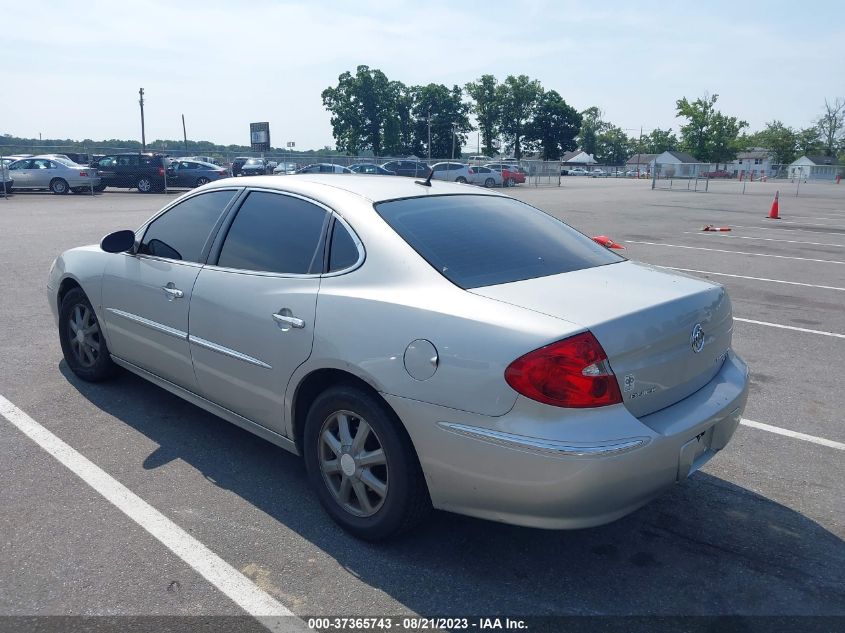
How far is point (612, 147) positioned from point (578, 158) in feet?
48.9

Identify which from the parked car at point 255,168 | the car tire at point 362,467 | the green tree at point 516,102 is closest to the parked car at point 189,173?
the parked car at point 255,168

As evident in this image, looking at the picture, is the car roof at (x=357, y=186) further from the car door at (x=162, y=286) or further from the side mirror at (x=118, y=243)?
the side mirror at (x=118, y=243)

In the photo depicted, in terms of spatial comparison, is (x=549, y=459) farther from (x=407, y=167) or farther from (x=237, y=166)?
(x=237, y=166)

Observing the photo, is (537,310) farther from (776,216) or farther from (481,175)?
(481,175)

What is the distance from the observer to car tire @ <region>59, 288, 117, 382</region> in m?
4.90

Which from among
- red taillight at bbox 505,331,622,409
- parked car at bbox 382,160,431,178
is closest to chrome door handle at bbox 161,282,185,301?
red taillight at bbox 505,331,622,409

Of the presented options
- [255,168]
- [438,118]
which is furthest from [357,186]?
[438,118]

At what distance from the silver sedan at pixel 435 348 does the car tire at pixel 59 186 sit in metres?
27.8

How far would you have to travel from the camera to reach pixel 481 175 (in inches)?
1570

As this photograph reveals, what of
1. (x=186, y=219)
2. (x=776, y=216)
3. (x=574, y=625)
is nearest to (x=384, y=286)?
(x=574, y=625)

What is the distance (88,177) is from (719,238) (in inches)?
945

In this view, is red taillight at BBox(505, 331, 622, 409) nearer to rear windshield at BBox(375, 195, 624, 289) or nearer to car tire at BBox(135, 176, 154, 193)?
rear windshield at BBox(375, 195, 624, 289)

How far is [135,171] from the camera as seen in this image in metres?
30.3

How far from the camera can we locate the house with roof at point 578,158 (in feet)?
401
